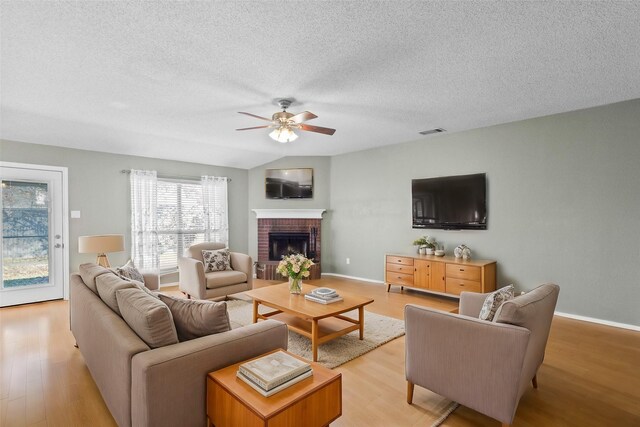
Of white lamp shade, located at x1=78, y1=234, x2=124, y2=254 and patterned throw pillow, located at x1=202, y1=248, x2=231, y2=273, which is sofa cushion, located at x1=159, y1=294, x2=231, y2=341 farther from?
white lamp shade, located at x1=78, y1=234, x2=124, y2=254

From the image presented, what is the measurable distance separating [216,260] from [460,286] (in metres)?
3.66

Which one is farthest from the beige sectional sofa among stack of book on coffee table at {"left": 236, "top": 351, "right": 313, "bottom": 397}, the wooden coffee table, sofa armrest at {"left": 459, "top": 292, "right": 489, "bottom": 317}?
sofa armrest at {"left": 459, "top": 292, "right": 489, "bottom": 317}

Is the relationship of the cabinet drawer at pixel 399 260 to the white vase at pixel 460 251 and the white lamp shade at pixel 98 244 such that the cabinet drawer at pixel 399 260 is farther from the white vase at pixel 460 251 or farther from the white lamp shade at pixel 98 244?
the white lamp shade at pixel 98 244

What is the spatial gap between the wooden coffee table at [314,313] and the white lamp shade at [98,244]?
239 cm

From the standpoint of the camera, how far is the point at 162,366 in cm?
158

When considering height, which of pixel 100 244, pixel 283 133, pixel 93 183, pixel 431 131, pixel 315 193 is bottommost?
pixel 100 244

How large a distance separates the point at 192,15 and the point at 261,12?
46 cm

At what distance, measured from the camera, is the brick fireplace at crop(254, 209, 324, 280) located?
679 centimetres

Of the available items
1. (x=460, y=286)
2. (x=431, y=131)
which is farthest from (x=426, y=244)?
(x=431, y=131)

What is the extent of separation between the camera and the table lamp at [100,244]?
441 cm

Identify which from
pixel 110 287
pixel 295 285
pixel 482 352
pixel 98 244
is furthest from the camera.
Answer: pixel 98 244

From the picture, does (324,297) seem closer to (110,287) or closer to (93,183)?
(110,287)

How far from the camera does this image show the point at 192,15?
212 cm

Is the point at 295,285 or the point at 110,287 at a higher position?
Answer: the point at 110,287
